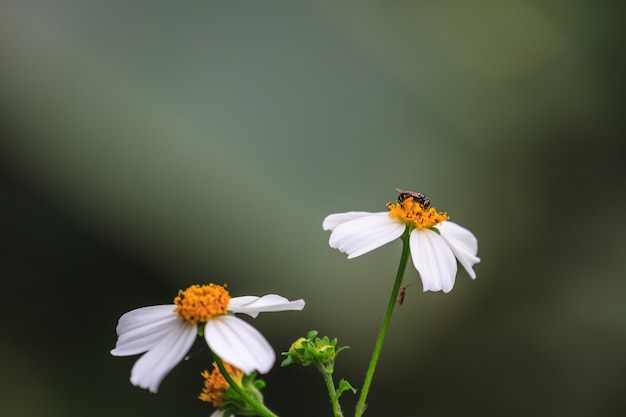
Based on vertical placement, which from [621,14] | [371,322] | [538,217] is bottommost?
[371,322]

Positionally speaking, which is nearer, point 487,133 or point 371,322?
point 371,322

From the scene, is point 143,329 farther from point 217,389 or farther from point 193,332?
point 217,389

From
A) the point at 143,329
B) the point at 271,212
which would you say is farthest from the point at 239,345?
the point at 271,212

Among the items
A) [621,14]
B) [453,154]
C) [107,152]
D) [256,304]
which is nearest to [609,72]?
[621,14]

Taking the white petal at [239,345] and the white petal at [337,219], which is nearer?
the white petal at [239,345]

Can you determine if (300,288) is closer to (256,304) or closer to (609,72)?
(609,72)

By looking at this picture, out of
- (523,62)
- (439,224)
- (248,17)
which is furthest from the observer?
(523,62)

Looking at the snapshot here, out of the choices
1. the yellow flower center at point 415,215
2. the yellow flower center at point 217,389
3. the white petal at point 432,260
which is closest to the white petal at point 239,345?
the yellow flower center at point 217,389

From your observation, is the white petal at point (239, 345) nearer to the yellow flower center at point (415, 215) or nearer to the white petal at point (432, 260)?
the white petal at point (432, 260)
